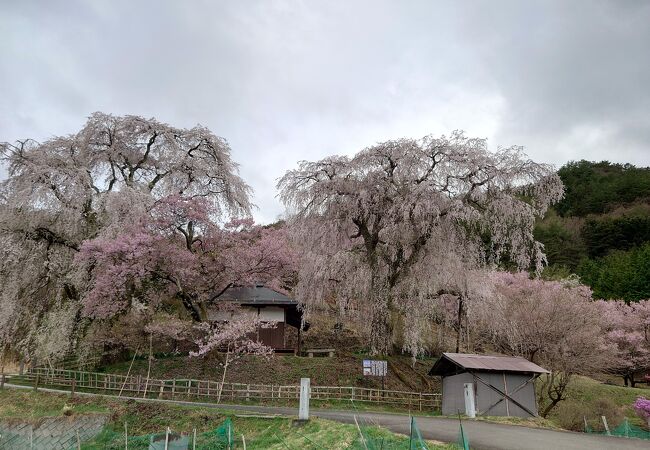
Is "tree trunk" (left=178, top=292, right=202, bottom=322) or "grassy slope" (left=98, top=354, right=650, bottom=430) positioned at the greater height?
"tree trunk" (left=178, top=292, right=202, bottom=322)

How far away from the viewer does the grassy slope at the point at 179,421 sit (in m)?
11.8

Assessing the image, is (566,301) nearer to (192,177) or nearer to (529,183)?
(529,183)

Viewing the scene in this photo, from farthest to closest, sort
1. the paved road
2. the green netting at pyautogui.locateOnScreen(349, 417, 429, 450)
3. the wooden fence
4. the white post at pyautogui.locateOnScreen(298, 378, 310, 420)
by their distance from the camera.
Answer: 1. the wooden fence
2. the white post at pyautogui.locateOnScreen(298, 378, 310, 420)
3. the paved road
4. the green netting at pyautogui.locateOnScreen(349, 417, 429, 450)

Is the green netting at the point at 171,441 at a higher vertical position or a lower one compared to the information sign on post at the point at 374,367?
lower

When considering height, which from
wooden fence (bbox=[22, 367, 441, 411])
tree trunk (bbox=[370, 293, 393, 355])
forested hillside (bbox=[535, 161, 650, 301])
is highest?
forested hillside (bbox=[535, 161, 650, 301])

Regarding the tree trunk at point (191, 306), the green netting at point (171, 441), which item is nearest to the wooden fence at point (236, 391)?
the tree trunk at point (191, 306)

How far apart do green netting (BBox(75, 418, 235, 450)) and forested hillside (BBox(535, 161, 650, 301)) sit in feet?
93.2

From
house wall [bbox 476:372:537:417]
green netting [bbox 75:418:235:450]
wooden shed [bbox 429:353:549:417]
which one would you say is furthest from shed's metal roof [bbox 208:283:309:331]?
house wall [bbox 476:372:537:417]

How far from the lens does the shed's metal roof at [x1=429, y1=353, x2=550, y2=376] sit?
16875 millimetres

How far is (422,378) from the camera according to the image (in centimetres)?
2369

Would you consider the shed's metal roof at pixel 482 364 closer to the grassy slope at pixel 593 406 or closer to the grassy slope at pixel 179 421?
the grassy slope at pixel 593 406

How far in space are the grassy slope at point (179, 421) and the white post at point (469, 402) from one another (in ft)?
16.9

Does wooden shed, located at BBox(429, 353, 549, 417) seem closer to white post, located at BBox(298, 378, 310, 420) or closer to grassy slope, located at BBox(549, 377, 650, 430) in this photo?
grassy slope, located at BBox(549, 377, 650, 430)

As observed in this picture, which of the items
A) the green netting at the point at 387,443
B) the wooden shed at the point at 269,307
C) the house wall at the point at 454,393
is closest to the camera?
the green netting at the point at 387,443
